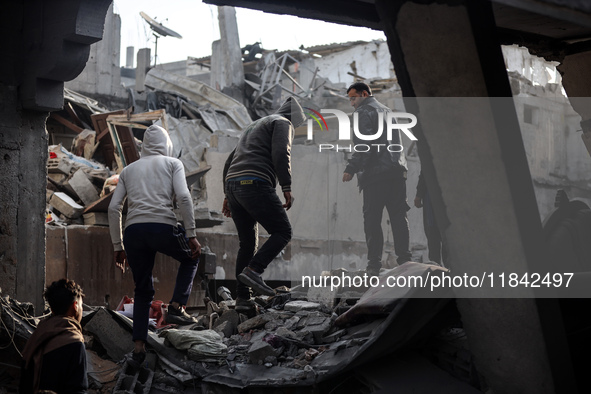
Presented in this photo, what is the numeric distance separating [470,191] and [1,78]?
459 cm

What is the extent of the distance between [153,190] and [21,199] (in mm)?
1637

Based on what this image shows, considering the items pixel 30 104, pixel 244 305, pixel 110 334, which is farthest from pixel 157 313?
pixel 30 104

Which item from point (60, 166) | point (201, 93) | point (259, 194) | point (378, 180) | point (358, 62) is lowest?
point (259, 194)

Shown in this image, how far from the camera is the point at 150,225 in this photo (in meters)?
5.63

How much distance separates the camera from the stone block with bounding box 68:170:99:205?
11695 mm

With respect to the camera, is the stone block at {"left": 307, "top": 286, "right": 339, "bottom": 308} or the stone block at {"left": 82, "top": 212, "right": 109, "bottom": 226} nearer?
the stone block at {"left": 307, "top": 286, "right": 339, "bottom": 308}

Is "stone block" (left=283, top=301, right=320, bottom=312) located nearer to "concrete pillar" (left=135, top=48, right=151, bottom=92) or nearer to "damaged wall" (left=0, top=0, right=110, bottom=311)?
"damaged wall" (left=0, top=0, right=110, bottom=311)

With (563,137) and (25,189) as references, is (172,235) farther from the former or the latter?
(563,137)

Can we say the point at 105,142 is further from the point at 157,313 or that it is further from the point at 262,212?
the point at 262,212

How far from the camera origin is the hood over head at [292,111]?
6.62 metres

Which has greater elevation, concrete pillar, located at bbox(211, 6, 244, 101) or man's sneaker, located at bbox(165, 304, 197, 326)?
concrete pillar, located at bbox(211, 6, 244, 101)

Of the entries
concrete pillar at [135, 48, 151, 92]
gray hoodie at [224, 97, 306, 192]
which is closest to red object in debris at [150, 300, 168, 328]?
gray hoodie at [224, 97, 306, 192]

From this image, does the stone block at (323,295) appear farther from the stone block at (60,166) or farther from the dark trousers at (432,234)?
the stone block at (60,166)

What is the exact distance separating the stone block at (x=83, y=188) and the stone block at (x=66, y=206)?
433 millimetres
